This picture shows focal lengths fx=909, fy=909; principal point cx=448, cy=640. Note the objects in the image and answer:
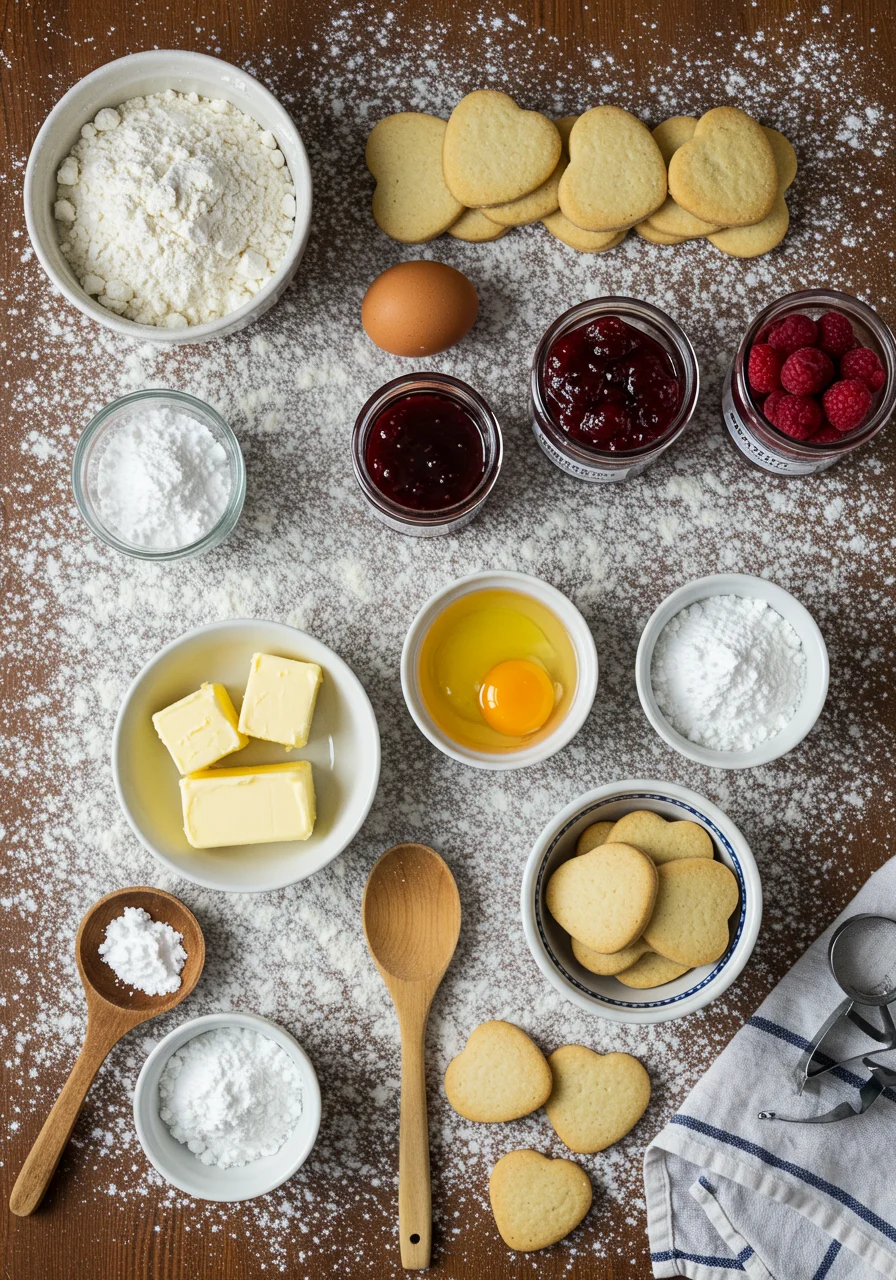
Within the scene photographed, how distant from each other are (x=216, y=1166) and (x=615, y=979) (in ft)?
1.89

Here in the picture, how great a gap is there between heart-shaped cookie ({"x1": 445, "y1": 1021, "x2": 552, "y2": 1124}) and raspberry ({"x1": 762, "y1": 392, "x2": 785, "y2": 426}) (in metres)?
0.86

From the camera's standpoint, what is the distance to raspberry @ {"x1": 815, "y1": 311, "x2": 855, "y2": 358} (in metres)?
1.12

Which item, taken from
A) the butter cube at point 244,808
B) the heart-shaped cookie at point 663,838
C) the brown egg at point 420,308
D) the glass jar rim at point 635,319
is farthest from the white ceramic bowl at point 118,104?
the heart-shaped cookie at point 663,838

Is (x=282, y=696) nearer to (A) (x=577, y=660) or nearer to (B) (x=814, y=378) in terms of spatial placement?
(A) (x=577, y=660)

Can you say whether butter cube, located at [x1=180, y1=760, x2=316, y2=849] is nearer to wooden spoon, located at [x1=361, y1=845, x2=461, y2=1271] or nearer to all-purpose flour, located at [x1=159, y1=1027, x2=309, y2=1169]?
wooden spoon, located at [x1=361, y1=845, x2=461, y2=1271]

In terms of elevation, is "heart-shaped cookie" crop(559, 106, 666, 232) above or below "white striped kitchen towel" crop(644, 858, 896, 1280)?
above

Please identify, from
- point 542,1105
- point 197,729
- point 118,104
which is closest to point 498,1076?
point 542,1105

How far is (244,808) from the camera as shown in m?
1.12

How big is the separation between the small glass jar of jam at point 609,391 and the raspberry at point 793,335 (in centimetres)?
10

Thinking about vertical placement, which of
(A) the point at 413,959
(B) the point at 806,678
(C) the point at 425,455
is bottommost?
(A) the point at 413,959

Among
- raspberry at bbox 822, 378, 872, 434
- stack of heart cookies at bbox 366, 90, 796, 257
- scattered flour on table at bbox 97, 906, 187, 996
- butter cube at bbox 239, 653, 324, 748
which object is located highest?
stack of heart cookies at bbox 366, 90, 796, 257

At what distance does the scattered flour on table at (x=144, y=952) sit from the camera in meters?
1.19

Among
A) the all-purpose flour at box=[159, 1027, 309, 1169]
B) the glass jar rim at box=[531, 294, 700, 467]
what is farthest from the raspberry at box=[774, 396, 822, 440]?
the all-purpose flour at box=[159, 1027, 309, 1169]

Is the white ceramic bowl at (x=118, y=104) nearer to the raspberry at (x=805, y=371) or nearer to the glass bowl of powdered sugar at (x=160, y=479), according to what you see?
the glass bowl of powdered sugar at (x=160, y=479)
